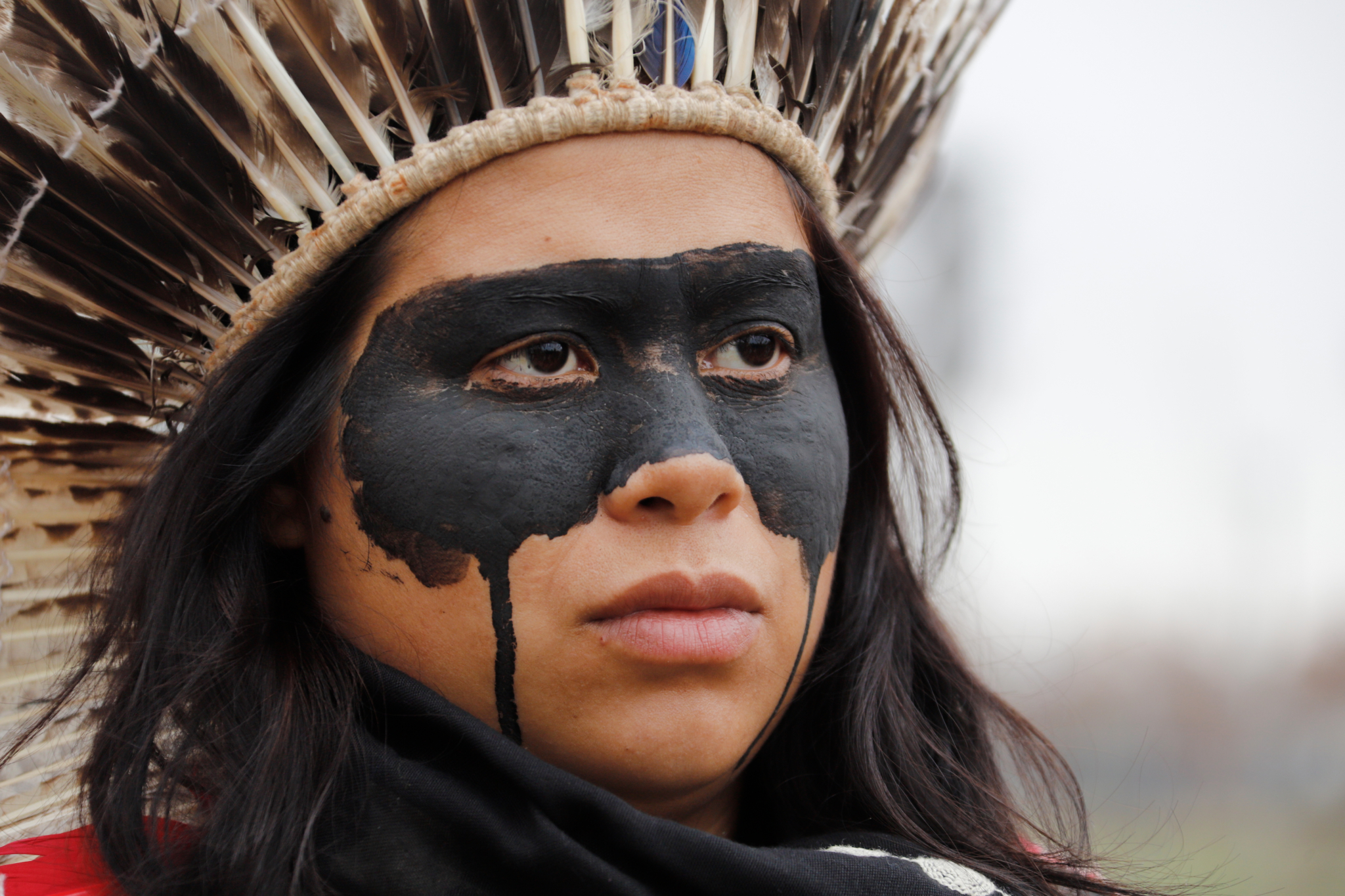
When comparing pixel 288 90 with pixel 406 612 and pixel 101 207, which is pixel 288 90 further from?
pixel 406 612

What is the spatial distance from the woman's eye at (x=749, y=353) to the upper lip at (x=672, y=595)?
39 cm

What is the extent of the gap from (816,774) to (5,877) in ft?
4.31

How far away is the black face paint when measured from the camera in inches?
55.0

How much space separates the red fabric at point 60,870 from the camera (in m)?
1.34

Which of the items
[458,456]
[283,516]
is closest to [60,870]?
[283,516]

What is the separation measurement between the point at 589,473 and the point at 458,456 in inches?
7.7

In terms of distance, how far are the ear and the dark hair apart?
24mm

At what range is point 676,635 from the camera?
1.36 metres

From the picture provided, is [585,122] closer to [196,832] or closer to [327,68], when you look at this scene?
[327,68]

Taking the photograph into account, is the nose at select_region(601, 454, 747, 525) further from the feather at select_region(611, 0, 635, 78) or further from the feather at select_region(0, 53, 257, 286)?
the feather at select_region(0, 53, 257, 286)

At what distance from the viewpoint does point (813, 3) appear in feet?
5.84

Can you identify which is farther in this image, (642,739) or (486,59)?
(486,59)

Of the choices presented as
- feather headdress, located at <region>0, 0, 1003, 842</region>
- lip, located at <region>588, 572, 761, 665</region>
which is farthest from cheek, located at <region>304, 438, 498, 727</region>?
feather headdress, located at <region>0, 0, 1003, 842</region>

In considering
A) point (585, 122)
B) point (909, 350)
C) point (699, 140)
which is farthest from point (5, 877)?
point (909, 350)
